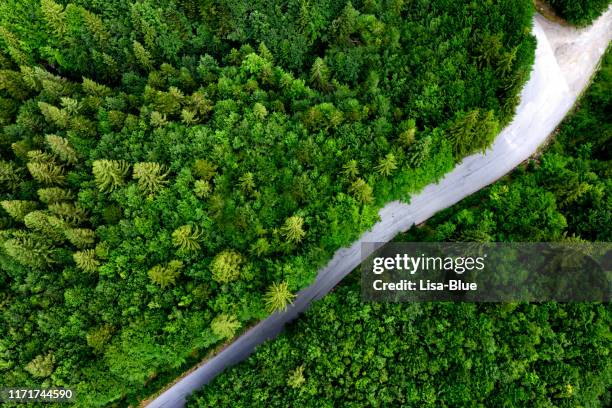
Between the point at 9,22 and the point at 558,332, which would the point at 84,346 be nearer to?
the point at 9,22

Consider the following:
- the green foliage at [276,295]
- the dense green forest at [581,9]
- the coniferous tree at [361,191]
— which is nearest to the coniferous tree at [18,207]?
the green foliage at [276,295]

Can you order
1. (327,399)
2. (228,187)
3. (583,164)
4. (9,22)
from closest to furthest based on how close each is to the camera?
(327,399) < (228,187) < (583,164) < (9,22)

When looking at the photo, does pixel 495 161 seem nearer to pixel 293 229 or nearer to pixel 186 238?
pixel 293 229

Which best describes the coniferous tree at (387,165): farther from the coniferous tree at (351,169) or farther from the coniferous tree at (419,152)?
the coniferous tree at (351,169)

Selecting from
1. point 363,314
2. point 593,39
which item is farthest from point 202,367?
point 593,39

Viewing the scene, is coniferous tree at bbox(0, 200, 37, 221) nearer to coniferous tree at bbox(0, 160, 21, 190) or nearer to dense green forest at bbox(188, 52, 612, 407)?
coniferous tree at bbox(0, 160, 21, 190)

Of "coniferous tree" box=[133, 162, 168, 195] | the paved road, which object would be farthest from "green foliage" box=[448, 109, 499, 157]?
"coniferous tree" box=[133, 162, 168, 195]

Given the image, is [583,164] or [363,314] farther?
[583,164]
